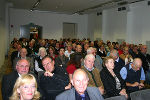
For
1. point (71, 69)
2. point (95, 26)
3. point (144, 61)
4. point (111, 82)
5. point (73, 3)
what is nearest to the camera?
point (111, 82)

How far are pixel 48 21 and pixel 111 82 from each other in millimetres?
13547

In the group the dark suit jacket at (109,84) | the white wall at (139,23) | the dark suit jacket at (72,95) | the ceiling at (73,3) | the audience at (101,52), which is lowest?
the dark suit jacket at (109,84)

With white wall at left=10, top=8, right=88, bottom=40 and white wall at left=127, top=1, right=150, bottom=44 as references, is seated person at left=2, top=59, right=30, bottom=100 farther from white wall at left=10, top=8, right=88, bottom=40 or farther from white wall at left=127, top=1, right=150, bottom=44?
white wall at left=10, top=8, right=88, bottom=40

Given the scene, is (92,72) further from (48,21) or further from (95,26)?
(48,21)

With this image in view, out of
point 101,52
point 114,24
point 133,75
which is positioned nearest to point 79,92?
point 133,75

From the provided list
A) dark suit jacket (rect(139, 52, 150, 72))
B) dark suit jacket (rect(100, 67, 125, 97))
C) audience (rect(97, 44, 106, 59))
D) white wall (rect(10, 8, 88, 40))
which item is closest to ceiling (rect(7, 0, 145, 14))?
white wall (rect(10, 8, 88, 40))

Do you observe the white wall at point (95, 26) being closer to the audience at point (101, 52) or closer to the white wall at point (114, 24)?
the white wall at point (114, 24)

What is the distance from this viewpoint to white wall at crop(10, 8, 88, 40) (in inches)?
577

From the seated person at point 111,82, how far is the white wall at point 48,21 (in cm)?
1299

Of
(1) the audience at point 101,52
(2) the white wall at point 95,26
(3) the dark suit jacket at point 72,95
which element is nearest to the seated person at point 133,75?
(3) the dark suit jacket at point 72,95

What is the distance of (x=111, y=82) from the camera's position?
3225 millimetres

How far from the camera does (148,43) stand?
9.39 m

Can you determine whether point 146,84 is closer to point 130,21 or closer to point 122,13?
point 130,21

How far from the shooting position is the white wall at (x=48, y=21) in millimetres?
14659
